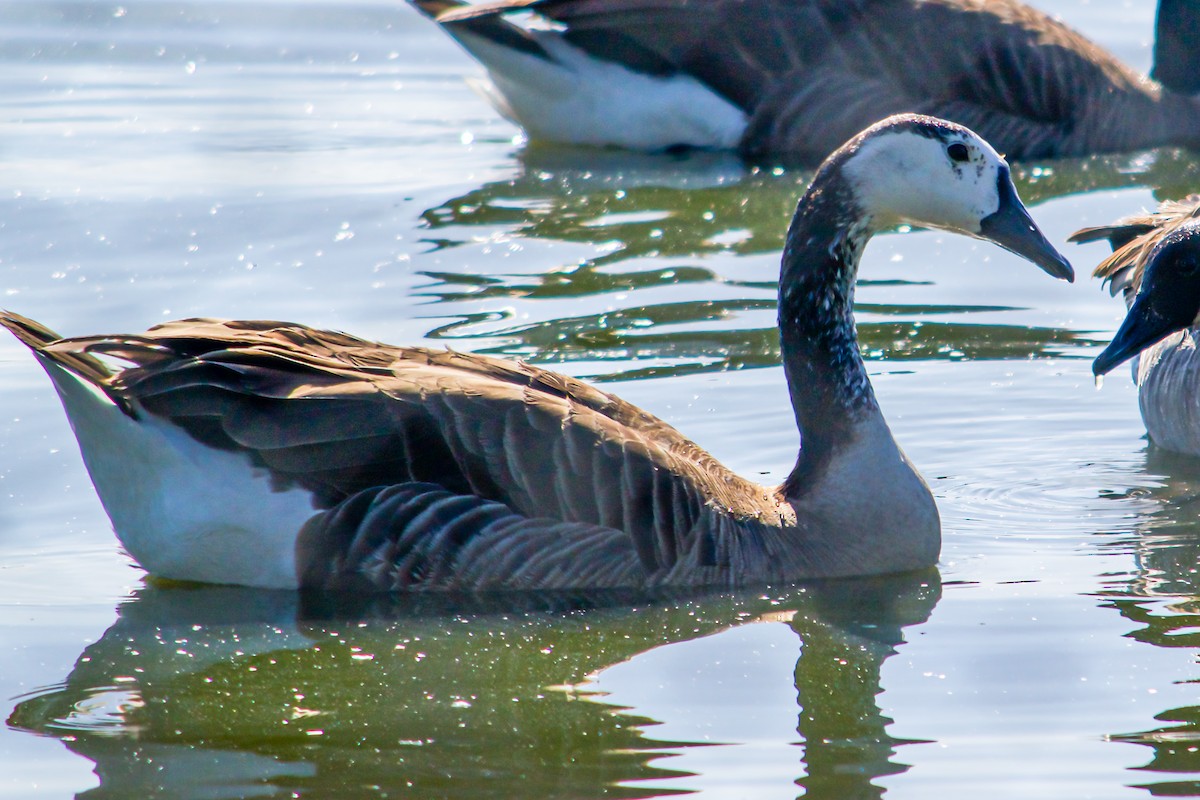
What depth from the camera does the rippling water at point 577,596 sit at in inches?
194

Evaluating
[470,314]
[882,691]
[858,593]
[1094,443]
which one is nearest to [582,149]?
[470,314]

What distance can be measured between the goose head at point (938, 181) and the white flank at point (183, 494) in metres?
2.20

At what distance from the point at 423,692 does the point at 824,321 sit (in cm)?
204

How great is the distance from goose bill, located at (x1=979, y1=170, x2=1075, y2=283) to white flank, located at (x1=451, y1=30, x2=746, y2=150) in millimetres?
5811

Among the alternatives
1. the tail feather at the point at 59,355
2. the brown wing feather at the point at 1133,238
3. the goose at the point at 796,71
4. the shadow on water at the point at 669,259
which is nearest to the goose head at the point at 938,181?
the brown wing feather at the point at 1133,238

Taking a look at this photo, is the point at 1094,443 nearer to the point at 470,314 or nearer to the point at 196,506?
the point at 470,314

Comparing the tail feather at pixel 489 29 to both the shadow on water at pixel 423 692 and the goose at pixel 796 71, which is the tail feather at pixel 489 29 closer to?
the goose at pixel 796 71

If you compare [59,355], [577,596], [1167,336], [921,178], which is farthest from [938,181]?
[59,355]

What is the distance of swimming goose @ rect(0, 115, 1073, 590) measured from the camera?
19.4ft

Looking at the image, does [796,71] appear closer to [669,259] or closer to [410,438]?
[669,259]

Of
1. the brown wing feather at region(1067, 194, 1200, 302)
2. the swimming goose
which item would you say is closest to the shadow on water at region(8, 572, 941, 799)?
the swimming goose

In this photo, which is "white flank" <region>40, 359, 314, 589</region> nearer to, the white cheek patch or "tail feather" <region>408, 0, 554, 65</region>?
the white cheek patch

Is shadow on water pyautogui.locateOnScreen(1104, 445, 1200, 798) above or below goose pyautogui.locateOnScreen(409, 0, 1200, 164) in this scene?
below

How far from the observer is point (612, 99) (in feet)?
39.9
